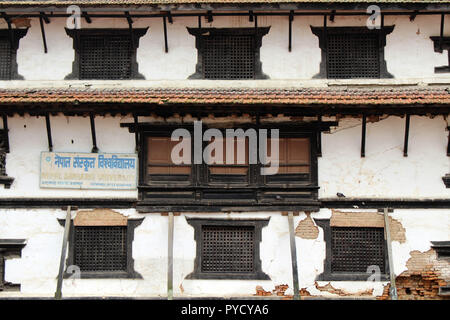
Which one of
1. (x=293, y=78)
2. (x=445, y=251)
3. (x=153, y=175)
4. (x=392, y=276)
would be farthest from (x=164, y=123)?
(x=445, y=251)

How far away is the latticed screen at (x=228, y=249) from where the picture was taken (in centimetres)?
1148

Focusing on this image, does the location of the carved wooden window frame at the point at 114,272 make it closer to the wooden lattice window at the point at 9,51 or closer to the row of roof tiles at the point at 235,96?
the row of roof tiles at the point at 235,96

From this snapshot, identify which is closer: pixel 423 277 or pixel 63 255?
pixel 63 255

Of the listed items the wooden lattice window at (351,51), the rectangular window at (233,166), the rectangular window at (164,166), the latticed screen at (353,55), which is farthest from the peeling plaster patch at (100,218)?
the latticed screen at (353,55)

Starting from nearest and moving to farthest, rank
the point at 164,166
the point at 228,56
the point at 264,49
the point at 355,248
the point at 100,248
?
the point at 355,248, the point at 100,248, the point at 164,166, the point at 264,49, the point at 228,56

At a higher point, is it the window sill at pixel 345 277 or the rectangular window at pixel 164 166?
the rectangular window at pixel 164 166

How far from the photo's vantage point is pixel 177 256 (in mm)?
11430

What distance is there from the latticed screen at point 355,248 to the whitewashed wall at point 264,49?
4.04 metres

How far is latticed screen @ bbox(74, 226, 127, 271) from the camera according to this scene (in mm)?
11547

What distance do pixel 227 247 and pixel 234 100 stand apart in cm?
353

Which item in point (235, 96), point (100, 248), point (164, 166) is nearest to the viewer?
point (235, 96)

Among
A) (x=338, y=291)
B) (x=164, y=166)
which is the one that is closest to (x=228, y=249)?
(x=164, y=166)

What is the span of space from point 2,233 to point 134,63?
5311 millimetres

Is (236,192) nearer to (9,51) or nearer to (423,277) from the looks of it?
(423,277)
